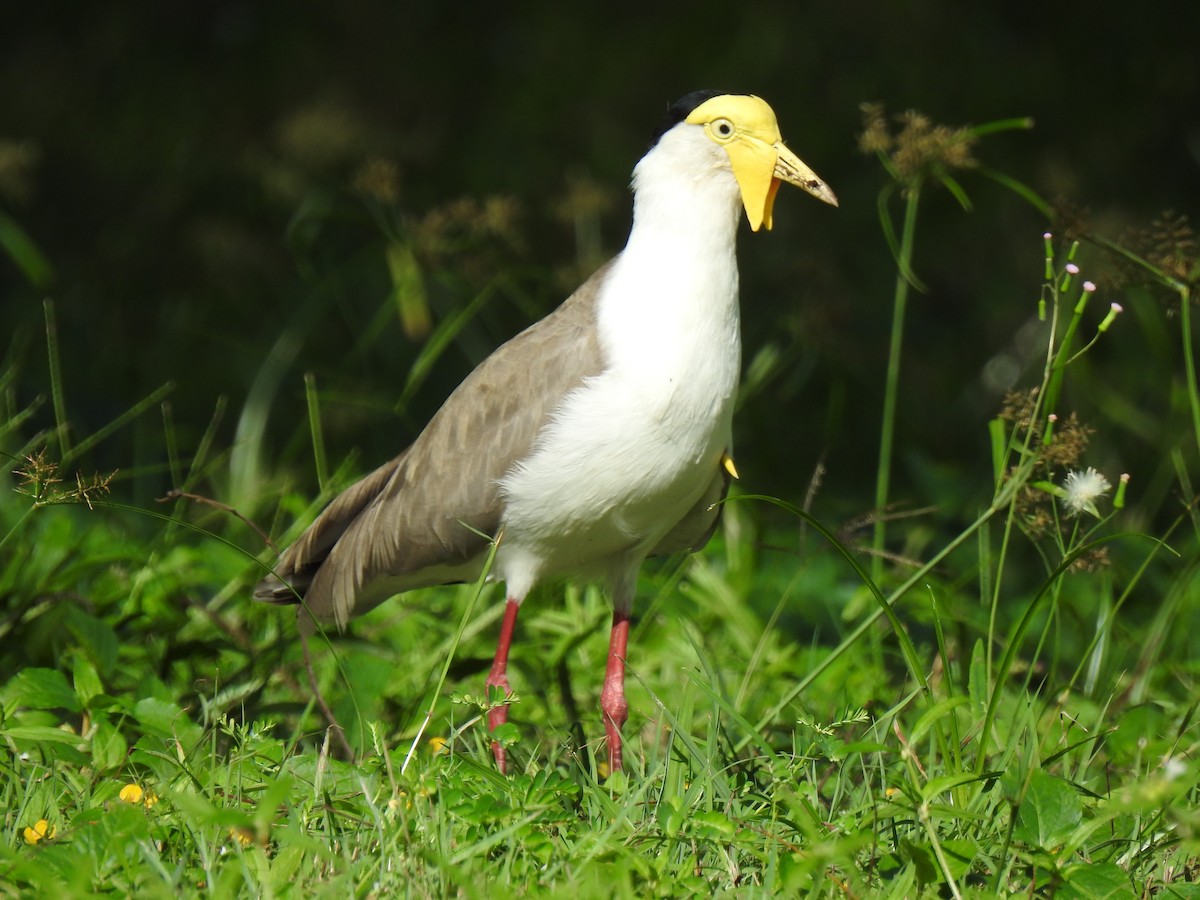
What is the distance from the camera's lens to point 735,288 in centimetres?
357

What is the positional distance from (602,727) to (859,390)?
3387 millimetres

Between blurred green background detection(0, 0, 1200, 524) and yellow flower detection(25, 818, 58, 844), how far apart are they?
2938mm

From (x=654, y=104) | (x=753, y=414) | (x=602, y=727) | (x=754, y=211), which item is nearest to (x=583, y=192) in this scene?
(x=753, y=414)

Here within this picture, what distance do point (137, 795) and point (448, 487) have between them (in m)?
1.04

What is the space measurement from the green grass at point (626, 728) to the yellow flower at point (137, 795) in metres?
0.02

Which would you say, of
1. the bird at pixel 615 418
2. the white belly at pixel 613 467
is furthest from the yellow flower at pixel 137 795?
the white belly at pixel 613 467

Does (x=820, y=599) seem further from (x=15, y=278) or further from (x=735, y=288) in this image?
(x=15, y=278)

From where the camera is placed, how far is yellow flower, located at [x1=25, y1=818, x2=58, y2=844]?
9.58 ft

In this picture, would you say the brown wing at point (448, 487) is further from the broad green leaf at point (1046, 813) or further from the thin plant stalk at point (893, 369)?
the broad green leaf at point (1046, 813)

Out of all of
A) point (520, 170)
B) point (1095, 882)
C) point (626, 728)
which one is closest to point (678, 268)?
point (626, 728)

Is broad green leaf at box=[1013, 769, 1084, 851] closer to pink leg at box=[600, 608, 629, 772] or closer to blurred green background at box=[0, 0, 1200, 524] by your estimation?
pink leg at box=[600, 608, 629, 772]

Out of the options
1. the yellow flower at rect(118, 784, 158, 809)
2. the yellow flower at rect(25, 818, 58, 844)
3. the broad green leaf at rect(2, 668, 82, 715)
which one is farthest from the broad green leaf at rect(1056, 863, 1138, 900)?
the broad green leaf at rect(2, 668, 82, 715)

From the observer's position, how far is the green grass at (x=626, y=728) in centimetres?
276

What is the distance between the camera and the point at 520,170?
322 inches
